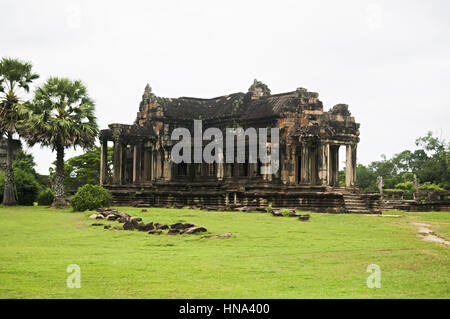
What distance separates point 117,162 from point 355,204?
52.1 ft

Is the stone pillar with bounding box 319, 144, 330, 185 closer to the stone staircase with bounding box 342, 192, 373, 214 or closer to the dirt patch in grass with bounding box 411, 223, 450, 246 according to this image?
the stone staircase with bounding box 342, 192, 373, 214

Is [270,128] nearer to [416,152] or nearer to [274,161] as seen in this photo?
[274,161]

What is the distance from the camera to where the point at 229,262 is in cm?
1256

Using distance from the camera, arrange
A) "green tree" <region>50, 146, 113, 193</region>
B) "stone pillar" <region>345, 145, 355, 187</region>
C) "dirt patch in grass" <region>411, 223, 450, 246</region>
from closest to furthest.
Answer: "dirt patch in grass" <region>411, 223, 450, 246</region>
"stone pillar" <region>345, 145, 355, 187</region>
"green tree" <region>50, 146, 113, 193</region>

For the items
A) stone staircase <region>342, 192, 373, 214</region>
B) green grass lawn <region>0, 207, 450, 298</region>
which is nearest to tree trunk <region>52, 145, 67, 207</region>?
green grass lawn <region>0, 207, 450, 298</region>

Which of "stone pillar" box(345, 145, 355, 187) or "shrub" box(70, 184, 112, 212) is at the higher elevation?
"stone pillar" box(345, 145, 355, 187)

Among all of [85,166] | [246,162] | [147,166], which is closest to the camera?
[246,162]

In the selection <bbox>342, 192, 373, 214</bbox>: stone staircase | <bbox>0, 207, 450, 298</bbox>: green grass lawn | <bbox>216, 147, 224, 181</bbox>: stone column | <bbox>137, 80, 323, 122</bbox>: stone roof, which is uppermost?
<bbox>137, 80, 323, 122</bbox>: stone roof

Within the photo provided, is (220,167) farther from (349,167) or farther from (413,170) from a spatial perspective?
(413,170)

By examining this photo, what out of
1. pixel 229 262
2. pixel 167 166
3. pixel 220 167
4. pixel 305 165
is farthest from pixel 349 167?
pixel 229 262

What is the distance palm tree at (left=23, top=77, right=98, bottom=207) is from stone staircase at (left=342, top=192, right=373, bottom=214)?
16.4 metres

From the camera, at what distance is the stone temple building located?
3092 cm

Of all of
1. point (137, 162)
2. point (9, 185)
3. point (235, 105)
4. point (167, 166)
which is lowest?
point (9, 185)
